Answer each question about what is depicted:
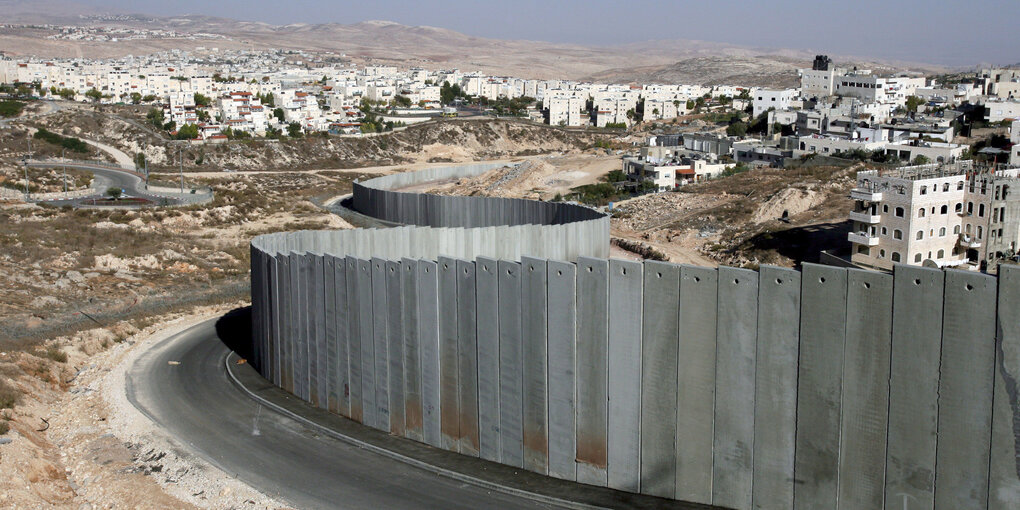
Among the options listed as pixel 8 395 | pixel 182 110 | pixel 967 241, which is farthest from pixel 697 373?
pixel 182 110

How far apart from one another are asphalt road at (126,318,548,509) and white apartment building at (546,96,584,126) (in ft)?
372

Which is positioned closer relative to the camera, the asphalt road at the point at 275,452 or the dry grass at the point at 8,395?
the asphalt road at the point at 275,452

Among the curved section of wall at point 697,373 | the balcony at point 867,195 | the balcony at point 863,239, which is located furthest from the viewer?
the balcony at point 863,239

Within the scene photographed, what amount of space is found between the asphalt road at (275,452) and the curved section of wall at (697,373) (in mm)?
1058

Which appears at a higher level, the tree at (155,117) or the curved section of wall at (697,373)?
the tree at (155,117)

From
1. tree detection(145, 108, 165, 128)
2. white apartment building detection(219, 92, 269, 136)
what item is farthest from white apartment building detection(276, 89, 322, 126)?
tree detection(145, 108, 165, 128)

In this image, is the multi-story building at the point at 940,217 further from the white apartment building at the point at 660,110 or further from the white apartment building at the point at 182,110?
the white apartment building at the point at 660,110

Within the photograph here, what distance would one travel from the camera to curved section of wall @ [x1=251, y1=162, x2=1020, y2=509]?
9.76m

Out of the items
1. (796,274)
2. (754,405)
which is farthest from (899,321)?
(754,405)

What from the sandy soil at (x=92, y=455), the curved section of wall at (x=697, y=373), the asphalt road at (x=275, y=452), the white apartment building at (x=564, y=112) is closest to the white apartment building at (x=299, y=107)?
the white apartment building at (x=564, y=112)

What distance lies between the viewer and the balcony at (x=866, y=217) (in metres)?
36.5

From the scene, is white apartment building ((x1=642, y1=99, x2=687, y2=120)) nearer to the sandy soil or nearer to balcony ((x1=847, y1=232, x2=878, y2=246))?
balcony ((x1=847, y1=232, x2=878, y2=246))

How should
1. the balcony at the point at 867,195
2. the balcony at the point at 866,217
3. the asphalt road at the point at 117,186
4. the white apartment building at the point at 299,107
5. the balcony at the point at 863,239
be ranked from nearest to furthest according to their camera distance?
the balcony at the point at 867,195, the balcony at the point at 866,217, the balcony at the point at 863,239, the asphalt road at the point at 117,186, the white apartment building at the point at 299,107

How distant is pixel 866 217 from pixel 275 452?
29142 millimetres
